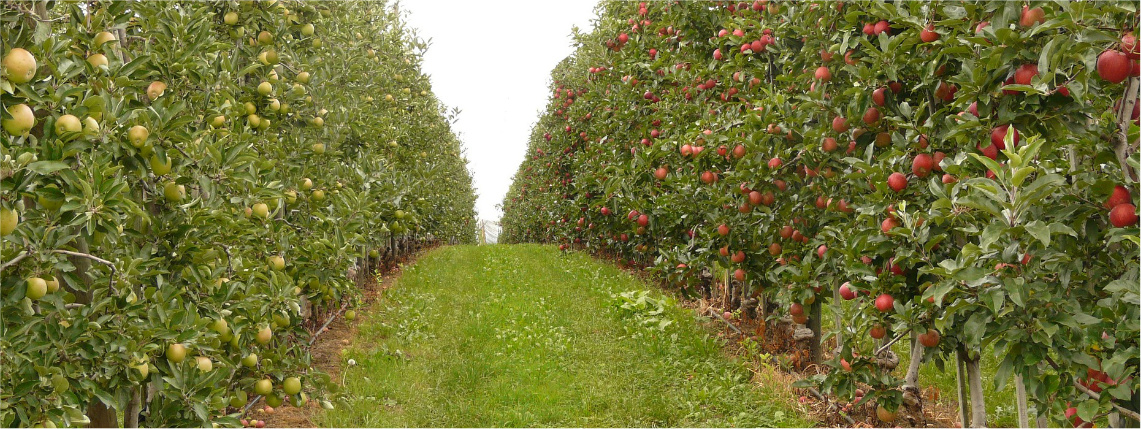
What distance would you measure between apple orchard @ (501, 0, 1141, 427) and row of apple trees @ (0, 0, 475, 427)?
115 inches

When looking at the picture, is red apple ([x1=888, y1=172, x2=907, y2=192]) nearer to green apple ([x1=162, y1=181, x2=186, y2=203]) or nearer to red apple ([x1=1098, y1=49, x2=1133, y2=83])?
red apple ([x1=1098, y1=49, x2=1133, y2=83])

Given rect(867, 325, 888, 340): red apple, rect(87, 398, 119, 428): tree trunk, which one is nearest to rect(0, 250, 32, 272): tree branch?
rect(87, 398, 119, 428): tree trunk

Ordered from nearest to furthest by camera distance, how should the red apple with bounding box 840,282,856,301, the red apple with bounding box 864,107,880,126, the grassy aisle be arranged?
1. the red apple with bounding box 864,107,880,126
2. the red apple with bounding box 840,282,856,301
3. the grassy aisle

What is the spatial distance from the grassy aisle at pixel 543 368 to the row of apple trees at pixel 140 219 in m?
1.38

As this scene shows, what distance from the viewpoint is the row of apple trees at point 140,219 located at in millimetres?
2211

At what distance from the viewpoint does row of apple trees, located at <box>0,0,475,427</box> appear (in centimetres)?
221

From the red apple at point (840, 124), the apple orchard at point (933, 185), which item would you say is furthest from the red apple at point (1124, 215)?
the red apple at point (840, 124)

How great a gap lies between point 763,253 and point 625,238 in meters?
5.69

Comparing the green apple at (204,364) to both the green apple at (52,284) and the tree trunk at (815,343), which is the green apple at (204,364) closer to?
the green apple at (52,284)

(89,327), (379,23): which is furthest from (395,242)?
(89,327)

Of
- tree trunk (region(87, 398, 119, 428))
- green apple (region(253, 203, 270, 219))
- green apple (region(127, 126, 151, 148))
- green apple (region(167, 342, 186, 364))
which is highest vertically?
green apple (region(127, 126, 151, 148))

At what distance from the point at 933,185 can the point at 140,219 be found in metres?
3.38

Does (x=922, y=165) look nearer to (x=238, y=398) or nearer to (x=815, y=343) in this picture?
(x=815, y=343)

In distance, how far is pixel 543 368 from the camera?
6629mm
